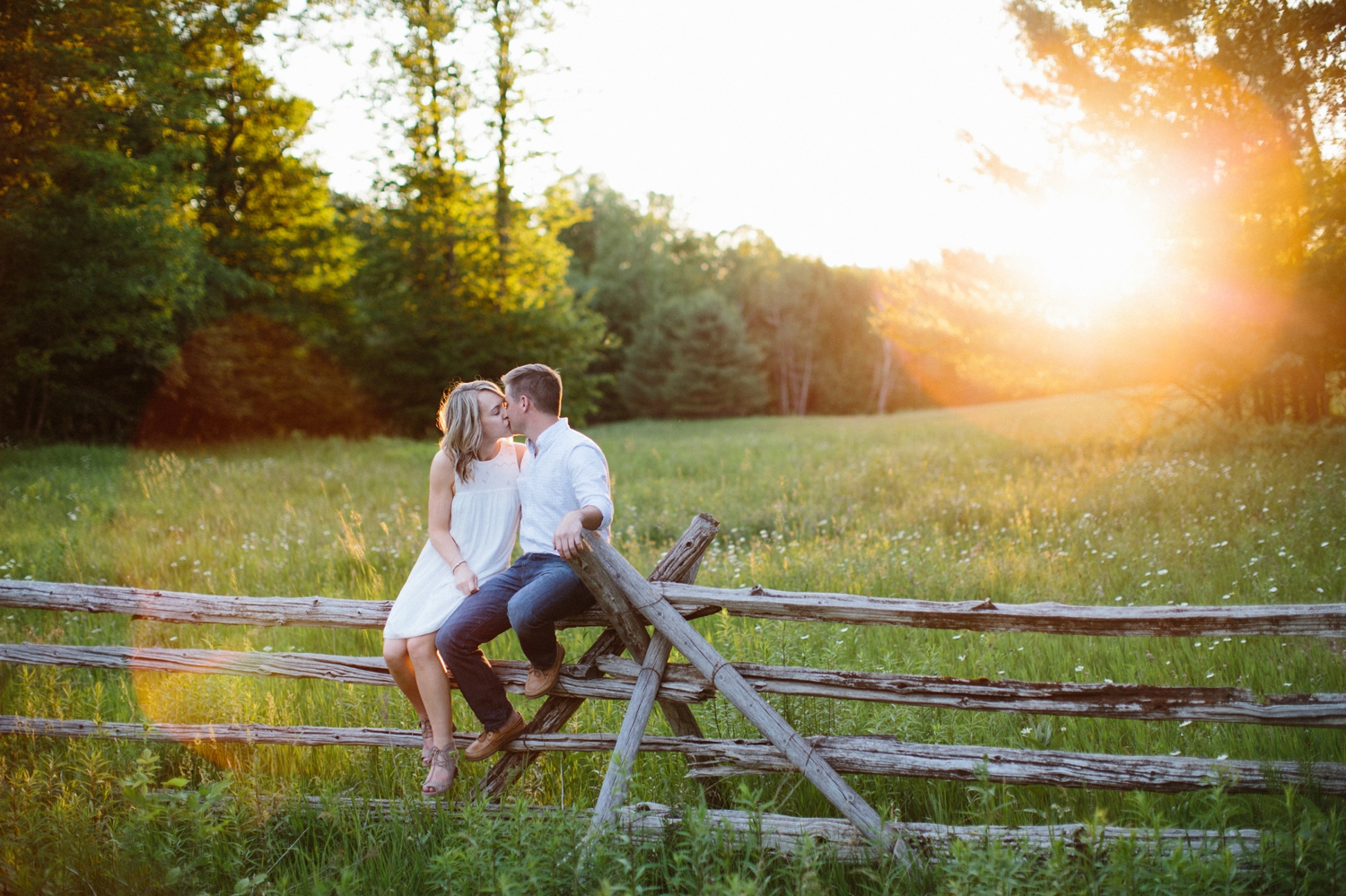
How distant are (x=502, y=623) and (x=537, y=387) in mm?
1114

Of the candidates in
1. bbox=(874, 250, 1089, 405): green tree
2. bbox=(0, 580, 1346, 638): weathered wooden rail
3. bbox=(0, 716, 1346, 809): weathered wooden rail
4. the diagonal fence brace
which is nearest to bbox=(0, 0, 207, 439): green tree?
bbox=(0, 580, 1346, 638): weathered wooden rail

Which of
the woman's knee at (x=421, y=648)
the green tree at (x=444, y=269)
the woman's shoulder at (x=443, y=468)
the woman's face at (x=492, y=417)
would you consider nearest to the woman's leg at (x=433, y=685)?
the woman's knee at (x=421, y=648)

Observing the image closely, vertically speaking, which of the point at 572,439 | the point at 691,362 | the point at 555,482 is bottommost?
the point at 555,482

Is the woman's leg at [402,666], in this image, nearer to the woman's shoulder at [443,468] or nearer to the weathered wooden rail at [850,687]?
the weathered wooden rail at [850,687]

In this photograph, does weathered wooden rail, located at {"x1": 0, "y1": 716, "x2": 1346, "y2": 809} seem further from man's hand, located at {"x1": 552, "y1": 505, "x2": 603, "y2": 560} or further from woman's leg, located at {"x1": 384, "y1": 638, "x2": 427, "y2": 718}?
man's hand, located at {"x1": 552, "y1": 505, "x2": 603, "y2": 560}

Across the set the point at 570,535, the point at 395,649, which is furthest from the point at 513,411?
the point at 395,649

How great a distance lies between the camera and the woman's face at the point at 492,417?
3576 mm

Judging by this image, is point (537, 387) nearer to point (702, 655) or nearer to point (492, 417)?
point (492, 417)

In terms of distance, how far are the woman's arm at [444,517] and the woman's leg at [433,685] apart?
0.29 m

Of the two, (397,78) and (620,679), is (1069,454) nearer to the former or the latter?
(620,679)

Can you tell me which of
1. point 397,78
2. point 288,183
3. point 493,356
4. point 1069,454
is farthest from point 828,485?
point 288,183

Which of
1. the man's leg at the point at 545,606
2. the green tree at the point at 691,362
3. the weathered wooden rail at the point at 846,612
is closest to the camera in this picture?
the weathered wooden rail at the point at 846,612

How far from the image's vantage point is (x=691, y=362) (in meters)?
42.3

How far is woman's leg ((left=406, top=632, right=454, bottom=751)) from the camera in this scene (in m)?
3.29
